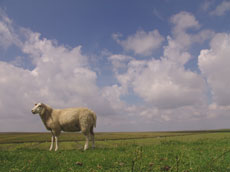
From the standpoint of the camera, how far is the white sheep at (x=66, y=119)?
1192cm

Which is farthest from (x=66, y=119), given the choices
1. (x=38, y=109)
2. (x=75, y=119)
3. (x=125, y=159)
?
(x=125, y=159)

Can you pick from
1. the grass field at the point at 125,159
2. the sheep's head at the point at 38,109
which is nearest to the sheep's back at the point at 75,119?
the sheep's head at the point at 38,109

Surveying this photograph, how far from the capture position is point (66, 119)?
12203mm

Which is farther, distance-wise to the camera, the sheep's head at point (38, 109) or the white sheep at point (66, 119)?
the sheep's head at point (38, 109)

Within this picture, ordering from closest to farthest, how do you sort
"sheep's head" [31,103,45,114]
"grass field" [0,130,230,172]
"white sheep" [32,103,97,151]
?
"grass field" [0,130,230,172], "white sheep" [32,103,97,151], "sheep's head" [31,103,45,114]

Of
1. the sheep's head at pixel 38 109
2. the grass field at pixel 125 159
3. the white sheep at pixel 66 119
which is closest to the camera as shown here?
the grass field at pixel 125 159

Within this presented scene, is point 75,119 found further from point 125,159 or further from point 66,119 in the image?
point 125,159

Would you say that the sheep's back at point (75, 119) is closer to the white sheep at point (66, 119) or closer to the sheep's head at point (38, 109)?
the white sheep at point (66, 119)

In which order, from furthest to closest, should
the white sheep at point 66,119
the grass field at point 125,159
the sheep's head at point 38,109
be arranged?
the sheep's head at point 38,109, the white sheep at point 66,119, the grass field at point 125,159

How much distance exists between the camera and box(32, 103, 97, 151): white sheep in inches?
469

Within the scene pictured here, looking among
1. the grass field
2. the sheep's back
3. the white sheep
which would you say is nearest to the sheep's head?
the white sheep

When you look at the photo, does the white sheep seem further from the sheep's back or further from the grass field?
the grass field

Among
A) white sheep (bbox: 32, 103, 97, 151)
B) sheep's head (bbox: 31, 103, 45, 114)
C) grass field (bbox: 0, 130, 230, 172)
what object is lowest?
grass field (bbox: 0, 130, 230, 172)

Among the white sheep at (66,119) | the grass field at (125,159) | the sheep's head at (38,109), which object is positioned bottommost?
the grass field at (125,159)
